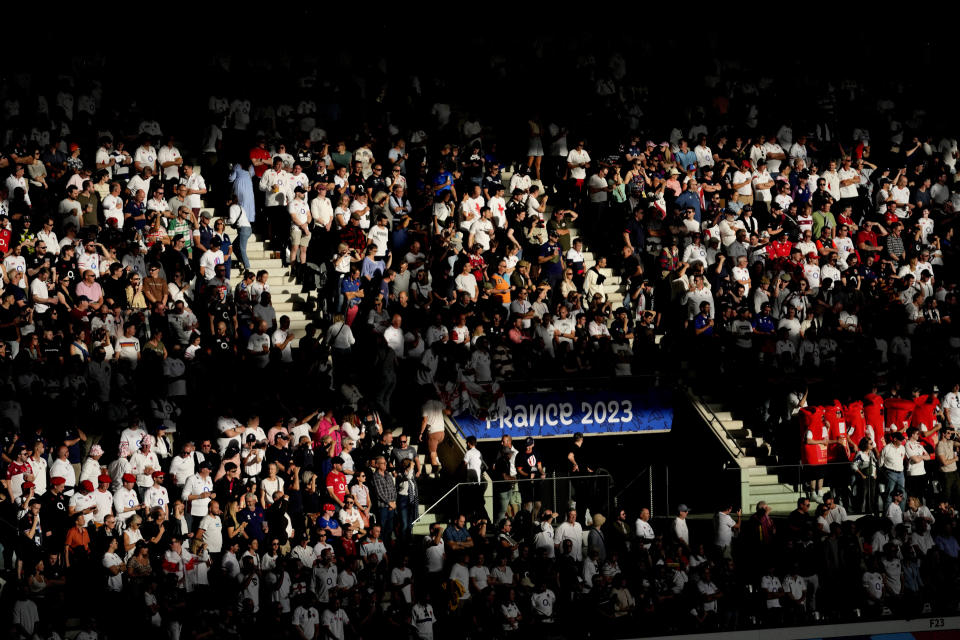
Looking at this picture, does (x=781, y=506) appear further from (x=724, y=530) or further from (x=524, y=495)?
(x=524, y=495)

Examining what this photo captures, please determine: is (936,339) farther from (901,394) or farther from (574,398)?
(574,398)

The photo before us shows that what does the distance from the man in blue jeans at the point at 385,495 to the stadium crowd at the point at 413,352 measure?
1.4 inches

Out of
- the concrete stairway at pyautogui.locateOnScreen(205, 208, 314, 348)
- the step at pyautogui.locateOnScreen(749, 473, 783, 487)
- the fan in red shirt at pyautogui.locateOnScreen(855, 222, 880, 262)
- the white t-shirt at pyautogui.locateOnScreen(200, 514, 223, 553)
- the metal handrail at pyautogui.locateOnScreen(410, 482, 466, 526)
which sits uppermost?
the fan in red shirt at pyautogui.locateOnScreen(855, 222, 880, 262)

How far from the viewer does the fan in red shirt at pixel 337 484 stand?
1972 cm

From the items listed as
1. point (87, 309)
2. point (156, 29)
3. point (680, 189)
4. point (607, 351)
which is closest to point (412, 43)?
point (156, 29)

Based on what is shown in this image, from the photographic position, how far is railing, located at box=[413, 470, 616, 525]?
808 inches

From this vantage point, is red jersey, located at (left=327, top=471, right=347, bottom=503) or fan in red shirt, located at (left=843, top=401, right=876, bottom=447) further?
fan in red shirt, located at (left=843, top=401, right=876, bottom=447)

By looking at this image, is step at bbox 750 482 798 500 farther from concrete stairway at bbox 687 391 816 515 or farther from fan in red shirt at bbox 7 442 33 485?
fan in red shirt at bbox 7 442 33 485

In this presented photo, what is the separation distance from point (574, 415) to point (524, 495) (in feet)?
6.77

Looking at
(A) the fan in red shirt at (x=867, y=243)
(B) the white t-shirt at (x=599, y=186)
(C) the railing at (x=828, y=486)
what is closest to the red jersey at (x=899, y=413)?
(C) the railing at (x=828, y=486)

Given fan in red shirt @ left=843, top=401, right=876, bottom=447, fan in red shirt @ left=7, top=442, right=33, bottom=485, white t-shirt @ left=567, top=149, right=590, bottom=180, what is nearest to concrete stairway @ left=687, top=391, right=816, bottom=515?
fan in red shirt @ left=843, top=401, right=876, bottom=447

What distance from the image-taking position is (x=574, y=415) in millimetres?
22500

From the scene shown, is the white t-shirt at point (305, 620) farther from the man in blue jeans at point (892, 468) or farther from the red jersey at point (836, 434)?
the man in blue jeans at point (892, 468)

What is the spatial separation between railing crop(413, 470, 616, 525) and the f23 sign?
4.00ft
